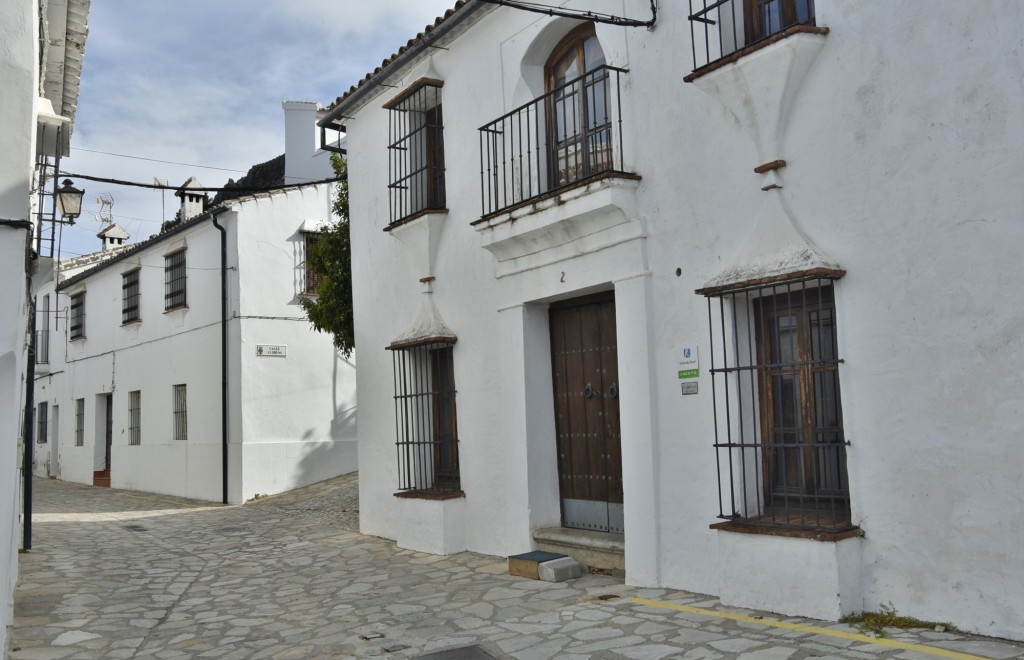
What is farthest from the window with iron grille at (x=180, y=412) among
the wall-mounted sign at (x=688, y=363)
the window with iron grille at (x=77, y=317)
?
the wall-mounted sign at (x=688, y=363)

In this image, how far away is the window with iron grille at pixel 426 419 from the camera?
9445mm

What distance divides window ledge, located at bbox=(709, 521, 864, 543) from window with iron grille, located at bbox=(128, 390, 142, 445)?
15.9 m

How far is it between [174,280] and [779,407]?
46.8ft

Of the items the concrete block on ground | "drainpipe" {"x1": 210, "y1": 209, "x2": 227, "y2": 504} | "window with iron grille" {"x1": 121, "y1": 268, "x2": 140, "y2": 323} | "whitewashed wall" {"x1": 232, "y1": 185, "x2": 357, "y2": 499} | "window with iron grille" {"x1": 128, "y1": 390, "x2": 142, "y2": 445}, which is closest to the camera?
the concrete block on ground

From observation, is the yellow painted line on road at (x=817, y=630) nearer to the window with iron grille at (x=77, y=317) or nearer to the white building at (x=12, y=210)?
the white building at (x=12, y=210)

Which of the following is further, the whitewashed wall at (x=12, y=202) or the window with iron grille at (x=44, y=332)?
the window with iron grille at (x=44, y=332)

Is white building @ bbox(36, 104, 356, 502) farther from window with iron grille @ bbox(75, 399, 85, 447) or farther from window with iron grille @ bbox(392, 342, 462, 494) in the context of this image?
window with iron grille @ bbox(392, 342, 462, 494)

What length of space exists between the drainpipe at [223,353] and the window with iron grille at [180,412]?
2029mm

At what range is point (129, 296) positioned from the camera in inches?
763

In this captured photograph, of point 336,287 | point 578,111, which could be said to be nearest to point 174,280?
point 336,287

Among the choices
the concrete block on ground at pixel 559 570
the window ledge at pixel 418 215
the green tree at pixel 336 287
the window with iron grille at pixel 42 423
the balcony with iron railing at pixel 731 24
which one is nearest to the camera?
the balcony with iron railing at pixel 731 24

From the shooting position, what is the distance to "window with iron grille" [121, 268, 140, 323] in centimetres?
1909

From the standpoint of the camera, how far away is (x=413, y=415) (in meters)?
9.67

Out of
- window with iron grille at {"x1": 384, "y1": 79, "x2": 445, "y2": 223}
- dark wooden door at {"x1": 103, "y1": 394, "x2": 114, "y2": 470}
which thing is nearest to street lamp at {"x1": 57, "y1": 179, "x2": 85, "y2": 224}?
window with iron grille at {"x1": 384, "y1": 79, "x2": 445, "y2": 223}
